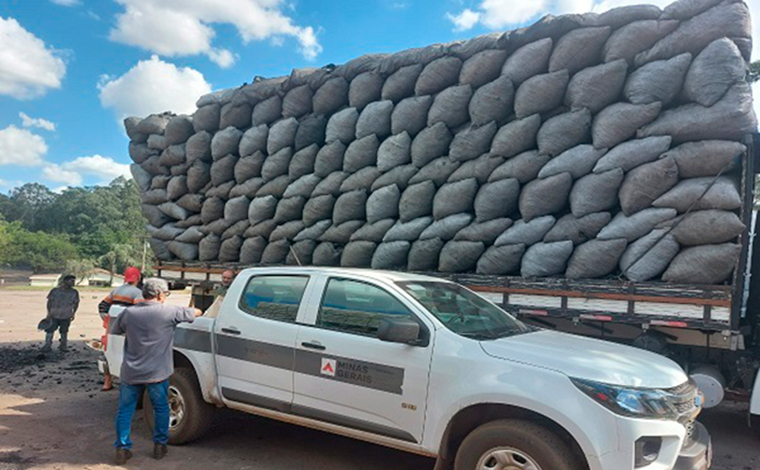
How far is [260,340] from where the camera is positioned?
4070 mm

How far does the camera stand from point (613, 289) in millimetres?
5000

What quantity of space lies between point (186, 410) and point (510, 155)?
3.94 m

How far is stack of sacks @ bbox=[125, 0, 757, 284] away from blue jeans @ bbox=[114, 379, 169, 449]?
112 inches

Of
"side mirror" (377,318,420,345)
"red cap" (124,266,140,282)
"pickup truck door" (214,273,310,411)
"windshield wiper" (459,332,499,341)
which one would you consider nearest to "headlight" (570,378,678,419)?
"windshield wiper" (459,332,499,341)

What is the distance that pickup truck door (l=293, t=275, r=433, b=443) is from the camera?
3.37 metres

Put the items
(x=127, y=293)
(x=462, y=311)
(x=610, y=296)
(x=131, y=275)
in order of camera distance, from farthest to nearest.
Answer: (x=131, y=275)
(x=127, y=293)
(x=610, y=296)
(x=462, y=311)

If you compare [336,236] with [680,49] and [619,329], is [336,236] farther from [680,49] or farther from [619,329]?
[680,49]

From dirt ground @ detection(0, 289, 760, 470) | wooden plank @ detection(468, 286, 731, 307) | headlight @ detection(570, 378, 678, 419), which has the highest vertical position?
wooden plank @ detection(468, 286, 731, 307)

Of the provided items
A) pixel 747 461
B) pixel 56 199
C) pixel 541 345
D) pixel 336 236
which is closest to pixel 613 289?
pixel 747 461

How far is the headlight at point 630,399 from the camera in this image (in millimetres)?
2785

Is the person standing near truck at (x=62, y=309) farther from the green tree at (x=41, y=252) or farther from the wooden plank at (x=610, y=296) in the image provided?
the green tree at (x=41, y=252)

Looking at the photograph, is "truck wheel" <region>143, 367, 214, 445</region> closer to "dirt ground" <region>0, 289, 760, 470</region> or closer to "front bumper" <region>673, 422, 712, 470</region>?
"dirt ground" <region>0, 289, 760, 470</region>

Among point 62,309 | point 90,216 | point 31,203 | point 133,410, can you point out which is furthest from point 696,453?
point 31,203

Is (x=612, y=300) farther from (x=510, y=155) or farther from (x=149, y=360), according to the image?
(x=149, y=360)
